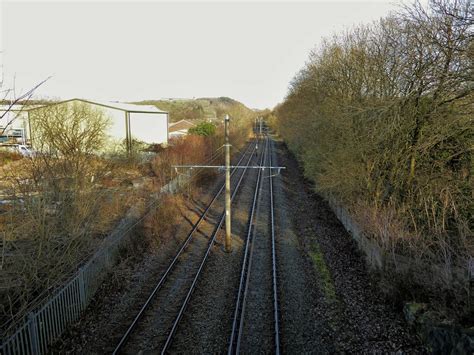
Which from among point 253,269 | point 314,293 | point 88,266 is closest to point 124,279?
point 88,266

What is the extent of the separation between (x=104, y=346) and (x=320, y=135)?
16207 millimetres

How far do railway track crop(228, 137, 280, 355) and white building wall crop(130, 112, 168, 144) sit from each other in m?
23.3

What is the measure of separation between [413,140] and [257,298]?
798cm

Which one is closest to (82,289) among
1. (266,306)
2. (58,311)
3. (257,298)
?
(58,311)

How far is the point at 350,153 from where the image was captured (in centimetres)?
1511

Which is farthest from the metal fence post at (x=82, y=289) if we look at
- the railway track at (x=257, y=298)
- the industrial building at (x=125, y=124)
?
the industrial building at (x=125, y=124)

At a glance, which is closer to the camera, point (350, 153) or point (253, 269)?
point (253, 269)

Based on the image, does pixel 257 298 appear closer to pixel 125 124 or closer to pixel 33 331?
pixel 33 331

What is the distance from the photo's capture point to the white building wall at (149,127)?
3441cm

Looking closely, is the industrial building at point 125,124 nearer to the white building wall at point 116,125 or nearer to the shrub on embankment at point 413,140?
the white building wall at point 116,125

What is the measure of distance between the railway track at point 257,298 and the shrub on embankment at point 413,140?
349cm

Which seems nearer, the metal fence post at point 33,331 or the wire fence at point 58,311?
the wire fence at point 58,311

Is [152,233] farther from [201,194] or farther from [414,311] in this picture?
[414,311]

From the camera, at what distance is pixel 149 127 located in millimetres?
37500
